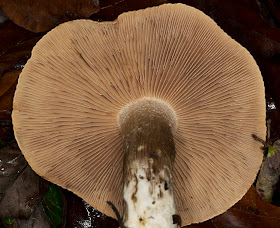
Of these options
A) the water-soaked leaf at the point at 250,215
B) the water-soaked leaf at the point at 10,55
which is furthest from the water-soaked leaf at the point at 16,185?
the water-soaked leaf at the point at 250,215

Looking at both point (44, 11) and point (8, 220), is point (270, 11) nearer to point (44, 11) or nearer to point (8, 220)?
point (44, 11)

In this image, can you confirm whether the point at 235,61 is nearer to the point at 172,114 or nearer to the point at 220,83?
the point at 220,83

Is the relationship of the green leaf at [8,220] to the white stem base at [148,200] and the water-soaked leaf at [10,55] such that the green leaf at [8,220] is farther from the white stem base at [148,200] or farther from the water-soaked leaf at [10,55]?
the white stem base at [148,200]

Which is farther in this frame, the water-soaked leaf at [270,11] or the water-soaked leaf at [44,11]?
the water-soaked leaf at [270,11]

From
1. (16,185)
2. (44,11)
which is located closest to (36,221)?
(16,185)

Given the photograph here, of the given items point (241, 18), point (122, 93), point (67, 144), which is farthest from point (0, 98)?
point (241, 18)

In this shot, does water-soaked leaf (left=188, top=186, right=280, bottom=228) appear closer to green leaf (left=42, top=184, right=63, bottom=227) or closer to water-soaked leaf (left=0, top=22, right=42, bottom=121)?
green leaf (left=42, top=184, right=63, bottom=227)
